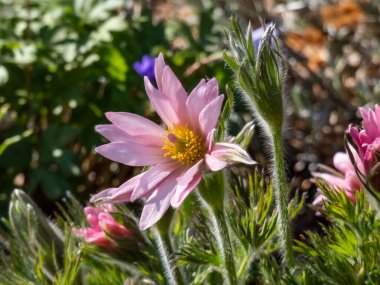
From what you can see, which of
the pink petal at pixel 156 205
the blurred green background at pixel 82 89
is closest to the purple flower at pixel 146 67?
the blurred green background at pixel 82 89

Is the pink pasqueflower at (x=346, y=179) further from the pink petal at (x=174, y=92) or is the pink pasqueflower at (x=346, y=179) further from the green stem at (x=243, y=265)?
the pink petal at (x=174, y=92)

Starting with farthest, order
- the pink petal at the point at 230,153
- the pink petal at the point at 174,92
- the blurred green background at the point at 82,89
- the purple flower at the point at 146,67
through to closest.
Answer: the blurred green background at the point at 82,89 < the purple flower at the point at 146,67 < the pink petal at the point at 174,92 < the pink petal at the point at 230,153

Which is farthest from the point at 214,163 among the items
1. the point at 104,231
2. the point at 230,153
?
the point at 104,231

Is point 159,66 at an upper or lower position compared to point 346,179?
upper

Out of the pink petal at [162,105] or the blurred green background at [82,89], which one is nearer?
the pink petal at [162,105]

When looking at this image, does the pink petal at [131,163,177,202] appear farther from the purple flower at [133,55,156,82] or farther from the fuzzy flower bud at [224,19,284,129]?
the purple flower at [133,55,156,82]

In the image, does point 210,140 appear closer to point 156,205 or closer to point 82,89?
point 156,205

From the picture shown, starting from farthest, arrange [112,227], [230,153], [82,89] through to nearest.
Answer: [82,89]
[112,227]
[230,153]
